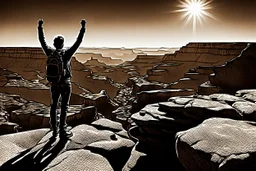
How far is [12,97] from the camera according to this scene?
18828mm

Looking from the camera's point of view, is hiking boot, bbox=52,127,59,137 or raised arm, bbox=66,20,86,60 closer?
raised arm, bbox=66,20,86,60

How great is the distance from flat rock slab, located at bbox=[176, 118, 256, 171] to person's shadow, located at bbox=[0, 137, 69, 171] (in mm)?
2844

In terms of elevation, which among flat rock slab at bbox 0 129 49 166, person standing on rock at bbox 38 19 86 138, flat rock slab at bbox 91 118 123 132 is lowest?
flat rock slab at bbox 0 129 49 166

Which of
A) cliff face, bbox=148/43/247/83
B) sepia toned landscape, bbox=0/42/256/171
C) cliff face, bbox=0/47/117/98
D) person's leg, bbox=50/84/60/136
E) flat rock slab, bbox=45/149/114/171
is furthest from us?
cliff face, bbox=0/47/117/98

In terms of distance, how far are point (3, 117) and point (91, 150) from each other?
12088 mm

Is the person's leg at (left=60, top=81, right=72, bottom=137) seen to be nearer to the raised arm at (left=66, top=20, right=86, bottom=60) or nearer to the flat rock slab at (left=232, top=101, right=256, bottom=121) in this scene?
the raised arm at (left=66, top=20, right=86, bottom=60)

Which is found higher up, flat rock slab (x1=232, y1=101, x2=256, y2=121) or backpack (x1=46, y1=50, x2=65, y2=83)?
backpack (x1=46, y1=50, x2=65, y2=83)

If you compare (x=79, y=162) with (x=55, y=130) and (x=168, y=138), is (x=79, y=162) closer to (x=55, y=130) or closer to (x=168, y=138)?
(x=55, y=130)

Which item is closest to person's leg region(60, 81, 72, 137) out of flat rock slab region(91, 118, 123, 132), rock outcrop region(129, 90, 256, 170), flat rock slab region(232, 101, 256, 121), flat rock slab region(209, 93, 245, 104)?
flat rock slab region(91, 118, 123, 132)

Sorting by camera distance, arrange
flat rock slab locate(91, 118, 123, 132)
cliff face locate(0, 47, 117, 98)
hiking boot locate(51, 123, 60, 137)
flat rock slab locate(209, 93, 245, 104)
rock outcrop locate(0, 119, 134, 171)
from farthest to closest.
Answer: cliff face locate(0, 47, 117, 98)
flat rock slab locate(91, 118, 123, 132)
flat rock slab locate(209, 93, 245, 104)
hiking boot locate(51, 123, 60, 137)
rock outcrop locate(0, 119, 134, 171)

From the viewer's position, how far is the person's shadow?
430 centimetres

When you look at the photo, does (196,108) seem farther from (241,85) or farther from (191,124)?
(241,85)

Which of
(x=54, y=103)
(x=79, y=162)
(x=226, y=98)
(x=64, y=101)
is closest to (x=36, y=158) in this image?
(x=79, y=162)

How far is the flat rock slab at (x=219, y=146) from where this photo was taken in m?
3.30
